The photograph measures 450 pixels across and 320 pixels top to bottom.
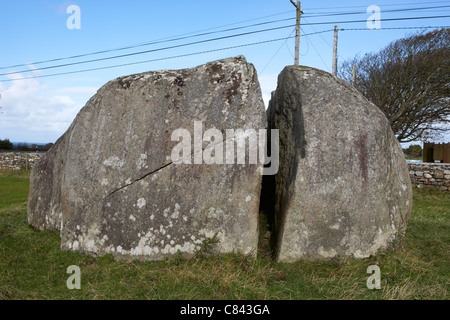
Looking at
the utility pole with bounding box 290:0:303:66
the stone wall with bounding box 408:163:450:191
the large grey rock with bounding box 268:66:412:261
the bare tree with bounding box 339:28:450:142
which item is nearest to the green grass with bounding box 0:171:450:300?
the large grey rock with bounding box 268:66:412:261

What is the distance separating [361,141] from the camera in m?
6.23

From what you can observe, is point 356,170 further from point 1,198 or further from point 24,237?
point 1,198

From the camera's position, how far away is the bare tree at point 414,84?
77.8 ft

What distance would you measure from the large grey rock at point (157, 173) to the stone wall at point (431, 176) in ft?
41.8

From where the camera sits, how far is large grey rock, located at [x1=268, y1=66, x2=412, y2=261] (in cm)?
593

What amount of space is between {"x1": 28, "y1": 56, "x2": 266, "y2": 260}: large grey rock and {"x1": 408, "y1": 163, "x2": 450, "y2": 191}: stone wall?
1275cm

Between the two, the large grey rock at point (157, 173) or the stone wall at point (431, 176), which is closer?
the large grey rock at point (157, 173)

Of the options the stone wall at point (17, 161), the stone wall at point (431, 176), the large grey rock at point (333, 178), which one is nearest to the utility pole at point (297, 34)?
the stone wall at point (431, 176)

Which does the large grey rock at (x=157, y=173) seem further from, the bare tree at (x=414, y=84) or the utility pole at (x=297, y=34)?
the bare tree at (x=414, y=84)

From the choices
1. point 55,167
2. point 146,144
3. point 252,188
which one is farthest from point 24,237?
point 252,188

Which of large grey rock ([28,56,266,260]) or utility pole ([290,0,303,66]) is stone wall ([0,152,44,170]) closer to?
utility pole ([290,0,303,66])

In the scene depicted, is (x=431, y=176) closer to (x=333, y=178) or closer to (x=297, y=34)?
(x=297, y=34)

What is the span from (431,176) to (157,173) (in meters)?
14.0

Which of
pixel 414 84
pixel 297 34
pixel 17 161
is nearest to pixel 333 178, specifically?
pixel 297 34
